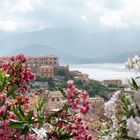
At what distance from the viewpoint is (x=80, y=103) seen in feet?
13.1

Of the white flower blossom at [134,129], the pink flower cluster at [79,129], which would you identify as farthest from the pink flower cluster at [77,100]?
the white flower blossom at [134,129]

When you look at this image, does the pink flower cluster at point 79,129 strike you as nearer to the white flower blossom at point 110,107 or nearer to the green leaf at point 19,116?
the green leaf at point 19,116

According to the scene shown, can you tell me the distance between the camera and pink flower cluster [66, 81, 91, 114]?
3.84 meters

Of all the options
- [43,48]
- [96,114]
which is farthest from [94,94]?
[43,48]

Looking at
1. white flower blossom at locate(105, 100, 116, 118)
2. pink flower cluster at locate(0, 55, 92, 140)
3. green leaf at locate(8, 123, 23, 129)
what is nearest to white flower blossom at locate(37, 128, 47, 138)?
pink flower cluster at locate(0, 55, 92, 140)

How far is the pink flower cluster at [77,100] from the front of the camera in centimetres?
384

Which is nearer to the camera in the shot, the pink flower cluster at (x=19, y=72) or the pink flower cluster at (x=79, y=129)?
→ the pink flower cluster at (x=79, y=129)

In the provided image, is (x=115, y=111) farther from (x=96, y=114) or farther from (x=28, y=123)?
(x=96, y=114)

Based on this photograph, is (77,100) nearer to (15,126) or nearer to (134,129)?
(15,126)

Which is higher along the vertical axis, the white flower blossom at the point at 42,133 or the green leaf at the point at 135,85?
the green leaf at the point at 135,85

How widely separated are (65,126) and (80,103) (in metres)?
0.30

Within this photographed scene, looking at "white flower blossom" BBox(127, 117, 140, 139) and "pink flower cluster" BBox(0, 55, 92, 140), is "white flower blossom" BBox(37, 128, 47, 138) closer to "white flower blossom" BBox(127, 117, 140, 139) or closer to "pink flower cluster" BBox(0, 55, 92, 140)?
"pink flower cluster" BBox(0, 55, 92, 140)

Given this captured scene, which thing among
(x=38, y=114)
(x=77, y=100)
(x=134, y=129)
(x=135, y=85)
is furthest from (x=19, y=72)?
(x=134, y=129)

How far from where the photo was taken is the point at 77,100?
3.87 meters
